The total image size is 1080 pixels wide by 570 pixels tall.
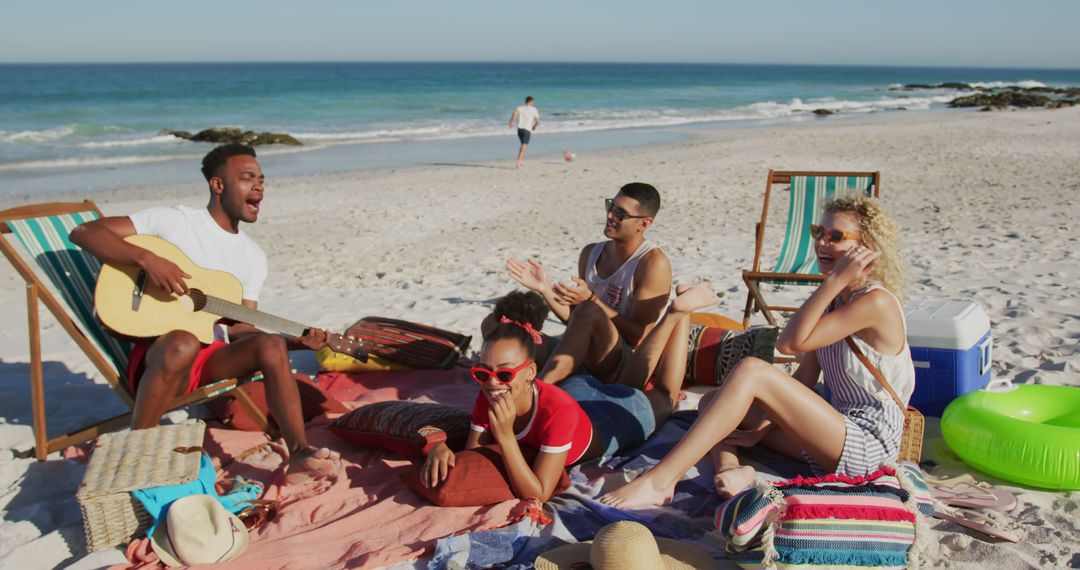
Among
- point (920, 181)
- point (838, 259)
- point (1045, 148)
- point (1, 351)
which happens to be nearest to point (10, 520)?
point (1, 351)

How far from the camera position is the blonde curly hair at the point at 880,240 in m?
3.25

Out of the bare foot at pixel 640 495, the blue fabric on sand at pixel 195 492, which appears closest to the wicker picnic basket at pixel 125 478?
the blue fabric on sand at pixel 195 492

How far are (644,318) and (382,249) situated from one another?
4.69 metres

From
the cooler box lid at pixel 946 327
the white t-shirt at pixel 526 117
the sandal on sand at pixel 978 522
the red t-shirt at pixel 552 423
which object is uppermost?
the white t-shirt at pixel 526 117

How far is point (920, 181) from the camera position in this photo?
1197cm

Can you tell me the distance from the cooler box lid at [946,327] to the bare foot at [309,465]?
252 centimetres

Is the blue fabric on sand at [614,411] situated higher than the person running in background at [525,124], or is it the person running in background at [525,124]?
the person running in background at [525,124]

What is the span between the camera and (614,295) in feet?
14.6

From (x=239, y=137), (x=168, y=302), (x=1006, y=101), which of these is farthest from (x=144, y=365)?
(x=1006, y=101)

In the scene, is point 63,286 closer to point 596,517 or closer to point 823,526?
point 596,517

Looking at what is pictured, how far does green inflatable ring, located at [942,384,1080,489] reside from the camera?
10.6 feet

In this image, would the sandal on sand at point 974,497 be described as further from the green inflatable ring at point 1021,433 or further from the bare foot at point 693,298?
the bare foot at point 693,298

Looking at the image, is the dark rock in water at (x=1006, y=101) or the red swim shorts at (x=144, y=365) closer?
the red swim shorts at (x=144, y=365)

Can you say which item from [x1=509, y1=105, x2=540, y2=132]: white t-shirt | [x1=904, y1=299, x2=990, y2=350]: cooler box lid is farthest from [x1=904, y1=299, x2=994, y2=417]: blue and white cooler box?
[x1=509, y1=105, x2=540, y2=132]: white t-shirt
